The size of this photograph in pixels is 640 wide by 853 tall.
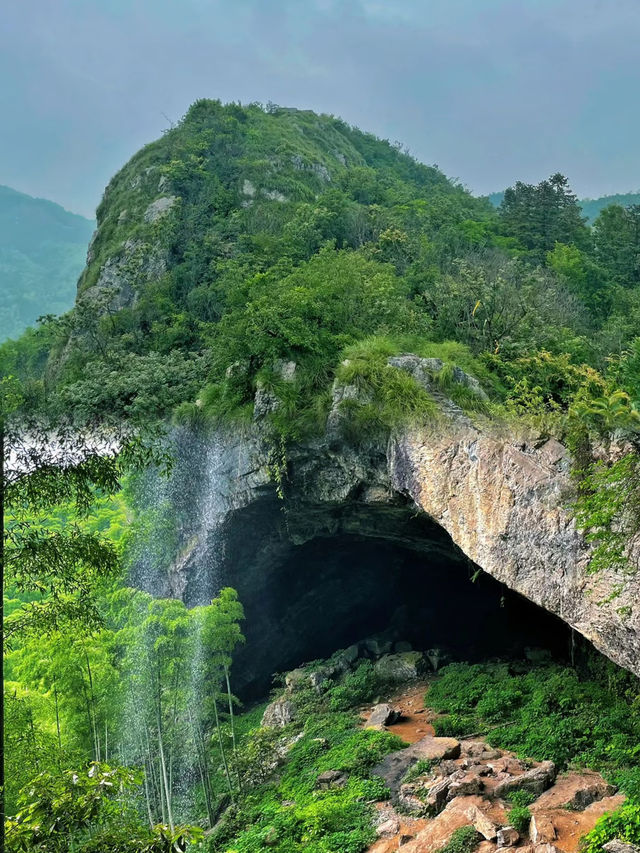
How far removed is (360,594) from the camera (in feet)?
71.3

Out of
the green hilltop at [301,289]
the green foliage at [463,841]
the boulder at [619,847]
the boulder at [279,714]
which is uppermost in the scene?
the green hilltop at [301,289]

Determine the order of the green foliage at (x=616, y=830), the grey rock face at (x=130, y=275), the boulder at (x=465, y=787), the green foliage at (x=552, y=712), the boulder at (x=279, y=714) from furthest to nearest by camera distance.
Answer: the grey rock face at (x=130, y=275)
the boulder at (x=279, y=714)
the green foliage at (x=552, y=712)
the boulder at (x=465, y=787)
the green foliage at (x=616, y=830)

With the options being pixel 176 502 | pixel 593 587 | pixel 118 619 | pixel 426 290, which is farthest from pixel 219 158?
pixel 593 587

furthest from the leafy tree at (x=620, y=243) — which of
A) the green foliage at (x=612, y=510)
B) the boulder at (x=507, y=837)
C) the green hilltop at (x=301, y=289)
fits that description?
the boulder at (x=507, y=837)

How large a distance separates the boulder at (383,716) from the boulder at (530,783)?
403 centimetres

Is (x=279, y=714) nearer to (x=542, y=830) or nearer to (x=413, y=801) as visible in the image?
(x=413, y=801)

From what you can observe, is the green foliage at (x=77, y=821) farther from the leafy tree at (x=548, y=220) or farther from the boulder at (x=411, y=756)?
the leafy tree at (x=548, y=220)

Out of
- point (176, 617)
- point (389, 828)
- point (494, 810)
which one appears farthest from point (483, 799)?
point (176, 617)

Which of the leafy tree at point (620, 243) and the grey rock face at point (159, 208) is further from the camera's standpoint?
the leafy tree at point (620, 243)

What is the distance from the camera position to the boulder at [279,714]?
1618cm

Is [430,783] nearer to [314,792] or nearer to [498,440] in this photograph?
[314,792]

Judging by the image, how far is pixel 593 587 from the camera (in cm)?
1030

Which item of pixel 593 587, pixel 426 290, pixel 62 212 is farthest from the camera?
pixel 62 212

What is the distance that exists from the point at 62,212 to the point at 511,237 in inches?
4152
